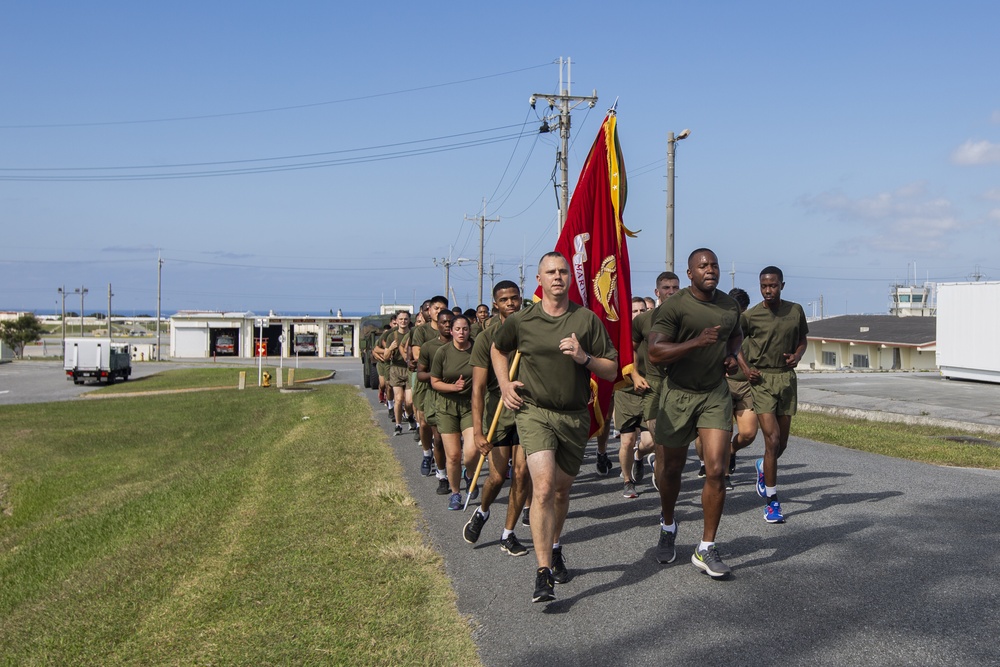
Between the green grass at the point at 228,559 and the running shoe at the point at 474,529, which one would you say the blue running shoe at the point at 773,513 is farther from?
the green grass at the point at 228,559

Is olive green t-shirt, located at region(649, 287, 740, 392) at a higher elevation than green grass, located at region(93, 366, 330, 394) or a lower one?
higher

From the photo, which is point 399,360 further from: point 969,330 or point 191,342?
point 191,342

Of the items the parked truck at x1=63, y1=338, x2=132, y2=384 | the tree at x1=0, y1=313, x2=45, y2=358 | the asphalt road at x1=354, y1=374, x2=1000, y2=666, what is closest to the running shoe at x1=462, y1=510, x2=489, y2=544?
the asphalt road at x1=354, y1=374, x2=1000, y2=666

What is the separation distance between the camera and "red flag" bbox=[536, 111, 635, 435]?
8.59m

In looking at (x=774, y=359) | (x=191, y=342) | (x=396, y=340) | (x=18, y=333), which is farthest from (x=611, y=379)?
(x=18, y=333)

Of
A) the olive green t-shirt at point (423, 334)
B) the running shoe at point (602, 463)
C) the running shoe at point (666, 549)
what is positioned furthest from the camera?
the olive green t-shirt at point (423, 334)

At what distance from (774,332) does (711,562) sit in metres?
2.82

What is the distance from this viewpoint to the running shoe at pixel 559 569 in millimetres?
5930

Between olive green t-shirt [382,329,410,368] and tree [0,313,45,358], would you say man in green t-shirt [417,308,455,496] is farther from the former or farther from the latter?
tree [0,313,45,358]

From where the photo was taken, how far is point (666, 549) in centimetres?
633

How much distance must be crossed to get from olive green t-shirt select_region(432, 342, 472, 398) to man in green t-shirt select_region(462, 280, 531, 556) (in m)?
1.33

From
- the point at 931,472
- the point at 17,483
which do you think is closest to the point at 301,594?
the point at 931,472

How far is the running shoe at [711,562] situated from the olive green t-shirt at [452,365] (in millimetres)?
3306

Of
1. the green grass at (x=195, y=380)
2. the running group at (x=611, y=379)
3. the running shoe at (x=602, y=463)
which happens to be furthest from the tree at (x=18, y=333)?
the running group at (x=611, y=379)
